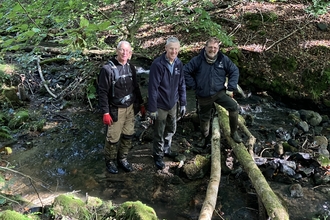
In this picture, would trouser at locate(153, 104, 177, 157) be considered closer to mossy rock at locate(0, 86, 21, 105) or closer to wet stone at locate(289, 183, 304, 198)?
wet stone at locate(289, 183, 304, 198)

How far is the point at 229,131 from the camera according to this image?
644 cm

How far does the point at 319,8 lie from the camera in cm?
1070

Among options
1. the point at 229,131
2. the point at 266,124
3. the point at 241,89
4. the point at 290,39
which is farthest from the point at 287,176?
the point at 290,39

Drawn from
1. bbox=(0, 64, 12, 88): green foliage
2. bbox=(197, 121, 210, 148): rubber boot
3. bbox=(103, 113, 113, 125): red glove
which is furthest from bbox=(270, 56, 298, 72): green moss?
bbox=(0, 64, 12, 88): green foliage

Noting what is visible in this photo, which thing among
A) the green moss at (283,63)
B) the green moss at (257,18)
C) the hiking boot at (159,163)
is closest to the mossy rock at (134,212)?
the hiking boot at (159,163)

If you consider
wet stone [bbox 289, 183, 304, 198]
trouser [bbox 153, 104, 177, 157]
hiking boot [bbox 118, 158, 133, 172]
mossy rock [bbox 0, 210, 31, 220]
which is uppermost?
mossy rock [bbox 0, 210, 31, 220]

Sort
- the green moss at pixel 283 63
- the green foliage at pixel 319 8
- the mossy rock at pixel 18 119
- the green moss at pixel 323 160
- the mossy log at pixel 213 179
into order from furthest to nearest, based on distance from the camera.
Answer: the green foliage at pixel 319 8
the green moss at pixel 283 63
the mossy rock at pixel 18 119
the green moss at pixel 323 160
the mossy log at pixel 213 179

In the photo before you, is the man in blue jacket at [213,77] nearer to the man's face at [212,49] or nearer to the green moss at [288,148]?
the man's face at [212,49]

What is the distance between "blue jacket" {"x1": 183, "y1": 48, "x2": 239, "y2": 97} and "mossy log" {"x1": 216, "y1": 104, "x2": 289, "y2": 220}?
1.21 meters

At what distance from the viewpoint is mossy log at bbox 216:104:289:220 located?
4.08 meters

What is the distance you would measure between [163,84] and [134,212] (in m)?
2.49

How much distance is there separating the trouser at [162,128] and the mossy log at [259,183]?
1.36 meters

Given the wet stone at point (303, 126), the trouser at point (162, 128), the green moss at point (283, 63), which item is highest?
the trouser at point (162, 128)

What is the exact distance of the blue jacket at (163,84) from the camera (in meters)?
5.20
